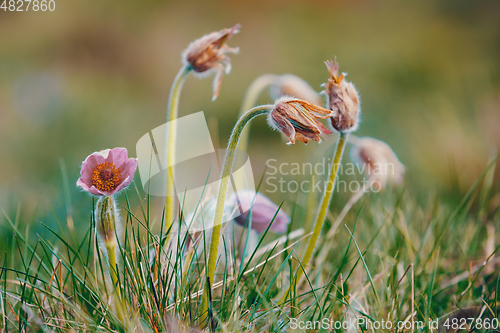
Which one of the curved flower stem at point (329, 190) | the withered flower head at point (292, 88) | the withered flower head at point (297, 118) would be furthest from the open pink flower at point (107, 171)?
the withered flower head at point (292, 88)

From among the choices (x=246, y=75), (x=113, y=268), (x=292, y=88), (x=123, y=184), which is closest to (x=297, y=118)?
(x=123, y=184)

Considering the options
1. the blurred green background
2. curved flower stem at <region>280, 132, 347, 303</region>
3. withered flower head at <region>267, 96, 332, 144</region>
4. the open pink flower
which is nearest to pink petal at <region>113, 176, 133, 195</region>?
the open pink flower

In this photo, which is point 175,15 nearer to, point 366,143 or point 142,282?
point 366,143

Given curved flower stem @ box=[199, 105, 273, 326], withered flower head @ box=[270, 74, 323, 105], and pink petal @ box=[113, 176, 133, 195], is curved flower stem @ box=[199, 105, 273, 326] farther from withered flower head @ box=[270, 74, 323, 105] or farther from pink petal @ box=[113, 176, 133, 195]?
withered flower head @ box=[270, 74, 323, 105]

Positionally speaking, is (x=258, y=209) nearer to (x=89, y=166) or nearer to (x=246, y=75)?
(x=89, y=166)

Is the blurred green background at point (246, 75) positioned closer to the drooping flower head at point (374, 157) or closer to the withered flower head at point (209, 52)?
the drooping flower head at point (374, 157)

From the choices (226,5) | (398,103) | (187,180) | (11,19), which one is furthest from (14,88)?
(398,103)
